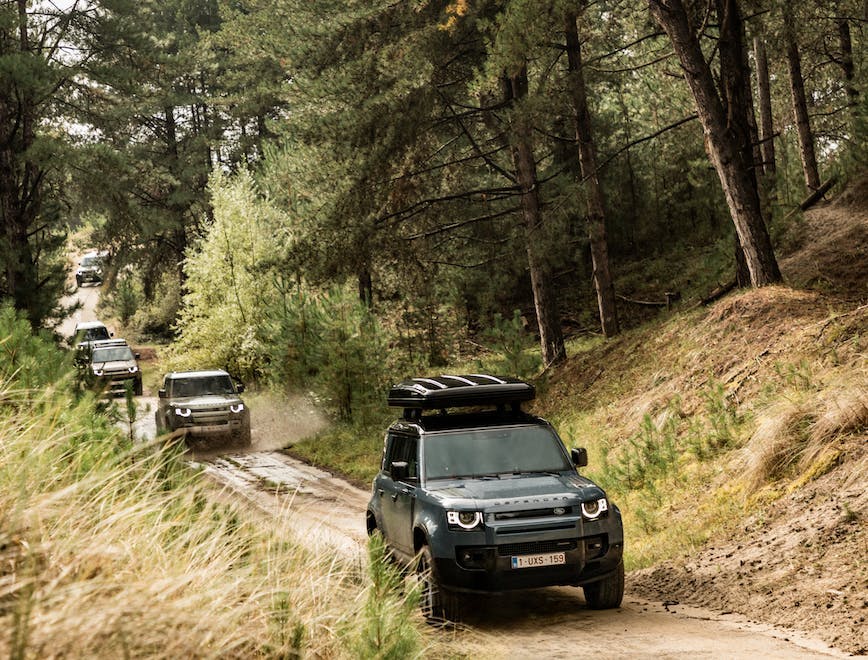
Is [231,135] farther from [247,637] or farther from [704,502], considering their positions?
[247,637]

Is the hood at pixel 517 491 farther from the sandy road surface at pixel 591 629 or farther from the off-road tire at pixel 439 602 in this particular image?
the sandy road surface at pixel 591 629

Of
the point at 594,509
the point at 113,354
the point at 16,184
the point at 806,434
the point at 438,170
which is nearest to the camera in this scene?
the point at 594,509

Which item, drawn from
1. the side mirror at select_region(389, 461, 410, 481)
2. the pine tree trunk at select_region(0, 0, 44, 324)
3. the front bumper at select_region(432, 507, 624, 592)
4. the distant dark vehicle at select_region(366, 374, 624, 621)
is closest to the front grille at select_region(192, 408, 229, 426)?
the pine tree trunk at select_region(0, 0, 44, 324)

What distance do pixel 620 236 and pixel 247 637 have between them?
31703 millimetres

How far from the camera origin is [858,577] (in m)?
7.55

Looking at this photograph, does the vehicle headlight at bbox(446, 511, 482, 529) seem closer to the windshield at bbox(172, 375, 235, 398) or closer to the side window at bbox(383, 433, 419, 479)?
the side window at bbox(383, 433, 419, 479)

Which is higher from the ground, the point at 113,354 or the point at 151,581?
the point at 113,354

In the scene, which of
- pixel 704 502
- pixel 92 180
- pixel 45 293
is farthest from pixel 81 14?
pixel 704 502

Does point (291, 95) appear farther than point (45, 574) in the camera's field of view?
→ Yes

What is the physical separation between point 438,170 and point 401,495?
58.2ft

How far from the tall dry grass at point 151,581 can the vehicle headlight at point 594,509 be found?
221 centimetres

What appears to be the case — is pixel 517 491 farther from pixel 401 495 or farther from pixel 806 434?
pixel 806 434

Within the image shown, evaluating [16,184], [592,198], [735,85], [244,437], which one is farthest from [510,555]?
[16,184]

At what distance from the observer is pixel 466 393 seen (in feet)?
32.3
